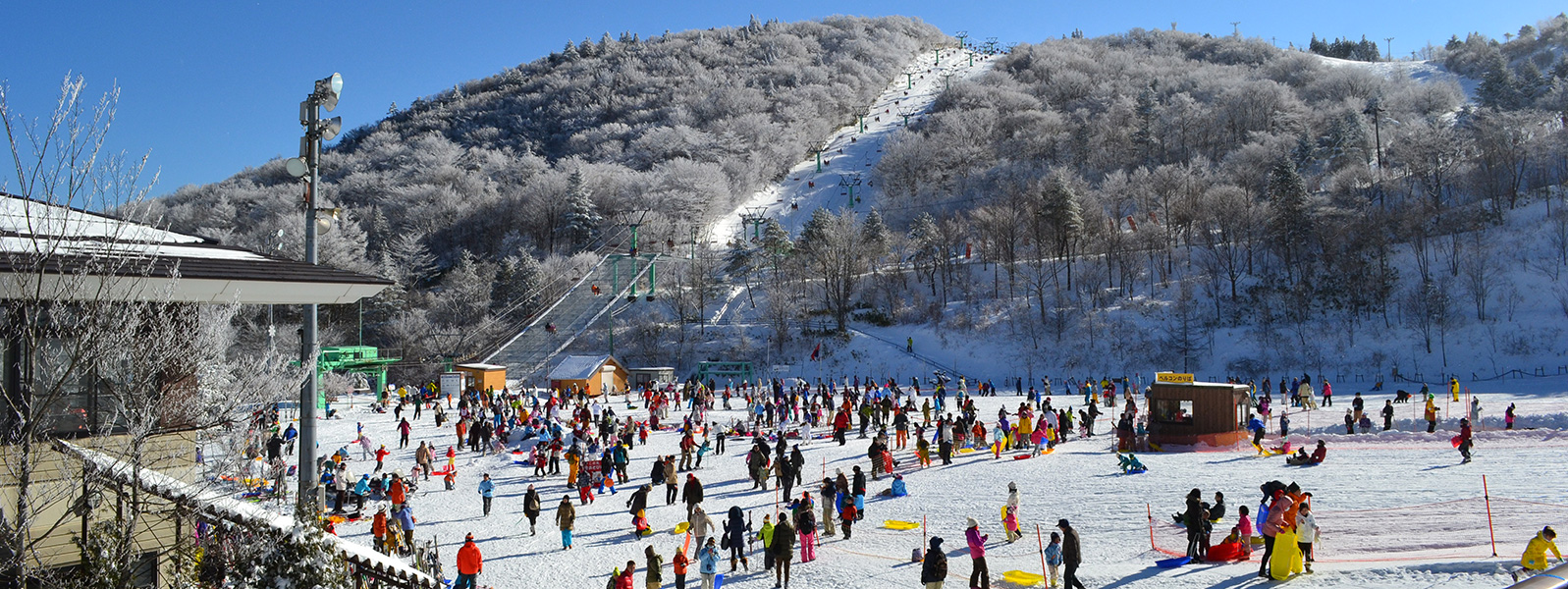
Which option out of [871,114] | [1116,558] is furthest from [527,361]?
[871,114]

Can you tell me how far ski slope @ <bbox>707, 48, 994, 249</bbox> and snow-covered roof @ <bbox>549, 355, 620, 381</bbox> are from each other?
31.4 m

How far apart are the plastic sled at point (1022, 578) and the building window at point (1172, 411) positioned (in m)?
11.4

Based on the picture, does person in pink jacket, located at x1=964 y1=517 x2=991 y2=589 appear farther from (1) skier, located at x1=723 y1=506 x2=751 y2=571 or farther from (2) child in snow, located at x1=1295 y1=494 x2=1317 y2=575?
(2) child in snow, located at x1=1295 y1=494 x2=1317 y2=575

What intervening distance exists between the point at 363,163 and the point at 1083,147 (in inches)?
2978

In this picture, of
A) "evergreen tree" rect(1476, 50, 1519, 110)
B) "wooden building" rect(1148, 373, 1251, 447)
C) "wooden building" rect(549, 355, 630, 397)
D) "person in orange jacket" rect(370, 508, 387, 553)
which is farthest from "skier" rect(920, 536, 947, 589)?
"evergreen tree" rect(1476, 50, 1519, 110)

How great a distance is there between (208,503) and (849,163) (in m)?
91.8

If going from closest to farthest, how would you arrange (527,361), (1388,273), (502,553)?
(502,553), (1388,273), (527,361)

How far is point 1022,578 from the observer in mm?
10656

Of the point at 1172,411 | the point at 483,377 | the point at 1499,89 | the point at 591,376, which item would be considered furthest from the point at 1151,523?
the point at 1499,89

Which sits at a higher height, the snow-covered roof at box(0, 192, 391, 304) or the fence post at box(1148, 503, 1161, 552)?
the snow-covered roof at box(0, 192, 391, 304)

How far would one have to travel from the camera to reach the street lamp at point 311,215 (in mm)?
8508

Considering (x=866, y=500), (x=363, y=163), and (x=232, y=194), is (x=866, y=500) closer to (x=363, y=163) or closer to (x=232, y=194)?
(x=232, y=194)

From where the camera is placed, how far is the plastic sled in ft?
34.6

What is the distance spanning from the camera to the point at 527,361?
149ft
